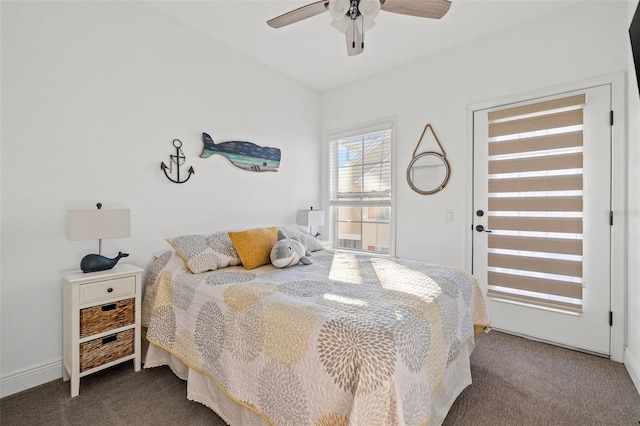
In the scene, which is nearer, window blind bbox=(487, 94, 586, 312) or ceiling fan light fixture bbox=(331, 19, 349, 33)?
ceiling fan light fixture bbox=(331, 19, 349, 33)

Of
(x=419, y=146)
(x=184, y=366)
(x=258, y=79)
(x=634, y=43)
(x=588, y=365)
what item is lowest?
(x=588, y=365)

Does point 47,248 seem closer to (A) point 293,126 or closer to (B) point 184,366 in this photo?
(B) point 184,366

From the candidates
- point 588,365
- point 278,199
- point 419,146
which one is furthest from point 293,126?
point 588,365

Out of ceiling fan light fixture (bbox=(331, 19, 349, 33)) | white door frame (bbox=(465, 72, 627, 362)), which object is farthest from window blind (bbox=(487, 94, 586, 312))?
ceiling fan light fixture (bbox=(331, 19, 349, 33))

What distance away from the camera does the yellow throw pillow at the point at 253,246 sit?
7.43 ft

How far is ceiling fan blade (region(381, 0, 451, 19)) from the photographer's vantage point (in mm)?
1717

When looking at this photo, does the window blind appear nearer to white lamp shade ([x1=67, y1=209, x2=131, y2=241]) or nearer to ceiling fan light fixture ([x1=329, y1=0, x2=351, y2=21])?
ceiling fan light fixture ([x1=329, y1=0, x2=351, y2=21])

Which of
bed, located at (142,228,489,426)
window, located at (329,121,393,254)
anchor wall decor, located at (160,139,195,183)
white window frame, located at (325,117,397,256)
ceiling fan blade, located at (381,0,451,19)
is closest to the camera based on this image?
bed, located at (142,228,489,426)

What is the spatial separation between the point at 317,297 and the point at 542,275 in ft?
7.41

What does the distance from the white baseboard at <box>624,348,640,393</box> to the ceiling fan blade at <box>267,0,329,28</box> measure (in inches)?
124

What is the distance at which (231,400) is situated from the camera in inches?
59.8

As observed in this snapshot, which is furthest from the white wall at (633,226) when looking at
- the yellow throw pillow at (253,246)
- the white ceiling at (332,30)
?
the yellow throw pillow at (253,246)

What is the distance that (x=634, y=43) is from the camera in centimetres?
176

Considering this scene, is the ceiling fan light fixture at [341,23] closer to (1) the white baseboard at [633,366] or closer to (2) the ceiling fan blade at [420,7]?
(2) the ceiling fan blade at [420,7]
